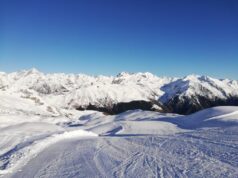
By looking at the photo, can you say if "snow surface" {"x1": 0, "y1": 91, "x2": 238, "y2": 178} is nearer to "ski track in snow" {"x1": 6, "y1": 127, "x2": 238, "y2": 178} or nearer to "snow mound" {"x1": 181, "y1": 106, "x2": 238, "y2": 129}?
"ski track in snow" {"x1": 6, "y1": 127, "x2": 238, "y2": 178}

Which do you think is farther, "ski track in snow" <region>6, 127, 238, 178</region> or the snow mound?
the snow mound

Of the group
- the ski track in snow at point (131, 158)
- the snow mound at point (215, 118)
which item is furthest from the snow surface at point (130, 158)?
the snow mound at point (215, 118)

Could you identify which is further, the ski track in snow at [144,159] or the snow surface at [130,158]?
the snow surface at [130,158]

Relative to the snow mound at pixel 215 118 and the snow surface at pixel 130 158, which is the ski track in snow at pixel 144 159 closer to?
the snow surface at pixel 130 158

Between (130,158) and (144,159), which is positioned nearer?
(144,159)

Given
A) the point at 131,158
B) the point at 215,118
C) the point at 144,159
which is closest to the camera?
the point at 144,159

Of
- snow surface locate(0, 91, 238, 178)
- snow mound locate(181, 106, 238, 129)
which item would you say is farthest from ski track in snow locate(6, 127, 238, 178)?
snow mound locate(181, 106, 238, 129)

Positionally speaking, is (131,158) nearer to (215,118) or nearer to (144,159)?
(144,159)

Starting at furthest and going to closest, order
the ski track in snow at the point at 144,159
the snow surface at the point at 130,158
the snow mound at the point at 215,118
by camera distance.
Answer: the snow mound at the point at 215,118, the snow surface at the point at 130,158, the ski track in snow at the point at 144,159

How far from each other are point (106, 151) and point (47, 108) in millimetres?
176142

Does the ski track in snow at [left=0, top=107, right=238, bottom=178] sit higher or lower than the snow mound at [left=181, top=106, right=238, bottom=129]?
lower

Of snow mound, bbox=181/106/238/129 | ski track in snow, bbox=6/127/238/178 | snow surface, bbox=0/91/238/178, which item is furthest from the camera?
snow mound, bbox=181/106/238/129

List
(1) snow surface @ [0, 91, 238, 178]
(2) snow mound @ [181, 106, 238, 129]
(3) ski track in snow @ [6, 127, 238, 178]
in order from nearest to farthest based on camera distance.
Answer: (3) ski track in snow @ [6, 127, 238, 178] → (1) snow surface @ [0, 91, 238, 178] → (2) snow mound @ [181, 106, 238, 129]

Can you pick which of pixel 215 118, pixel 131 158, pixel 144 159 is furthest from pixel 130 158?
pixel 215 118
